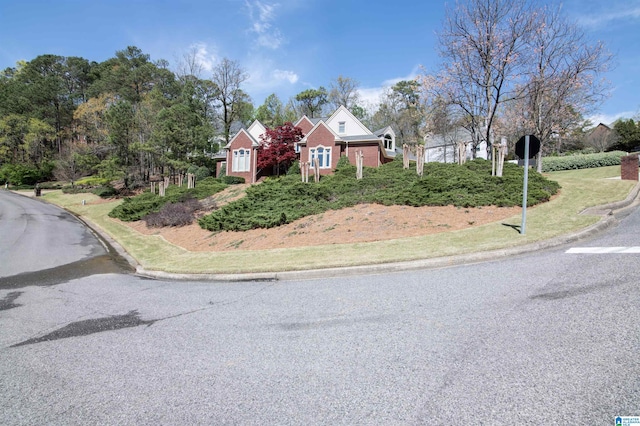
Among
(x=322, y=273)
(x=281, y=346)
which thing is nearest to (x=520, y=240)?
(x=322, y=273)

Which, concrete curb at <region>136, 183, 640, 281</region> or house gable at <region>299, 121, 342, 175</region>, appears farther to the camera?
house gable at <region>299, 121, 342, 175</region>

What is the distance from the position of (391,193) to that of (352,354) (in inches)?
524

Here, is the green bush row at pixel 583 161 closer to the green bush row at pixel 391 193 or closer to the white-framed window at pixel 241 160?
the green bush row at pixel 391 193

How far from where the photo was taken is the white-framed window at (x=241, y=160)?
3806cm

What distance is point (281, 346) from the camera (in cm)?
416

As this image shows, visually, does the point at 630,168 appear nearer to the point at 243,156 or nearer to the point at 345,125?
the point at 345,125

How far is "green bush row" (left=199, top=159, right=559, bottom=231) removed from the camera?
14.4 meters

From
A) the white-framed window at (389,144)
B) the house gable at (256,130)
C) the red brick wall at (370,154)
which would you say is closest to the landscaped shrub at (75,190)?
the house gable at (256,130)

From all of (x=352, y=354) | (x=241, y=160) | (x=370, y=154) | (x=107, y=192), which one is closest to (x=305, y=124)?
(x=241, y=160)

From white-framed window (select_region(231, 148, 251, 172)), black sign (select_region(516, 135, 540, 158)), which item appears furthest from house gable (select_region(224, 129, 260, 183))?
black sign (select_region(516, 135, 540, 158))

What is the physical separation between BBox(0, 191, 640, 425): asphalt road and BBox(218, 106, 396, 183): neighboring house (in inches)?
1088

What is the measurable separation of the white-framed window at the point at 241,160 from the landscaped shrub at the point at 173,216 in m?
15.8

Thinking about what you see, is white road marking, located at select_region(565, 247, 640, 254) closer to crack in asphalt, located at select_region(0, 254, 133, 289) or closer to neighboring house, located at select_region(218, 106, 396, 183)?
crack in asphalt, located at select_region(0, 254, 133, 289)

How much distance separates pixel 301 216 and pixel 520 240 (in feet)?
31.4
